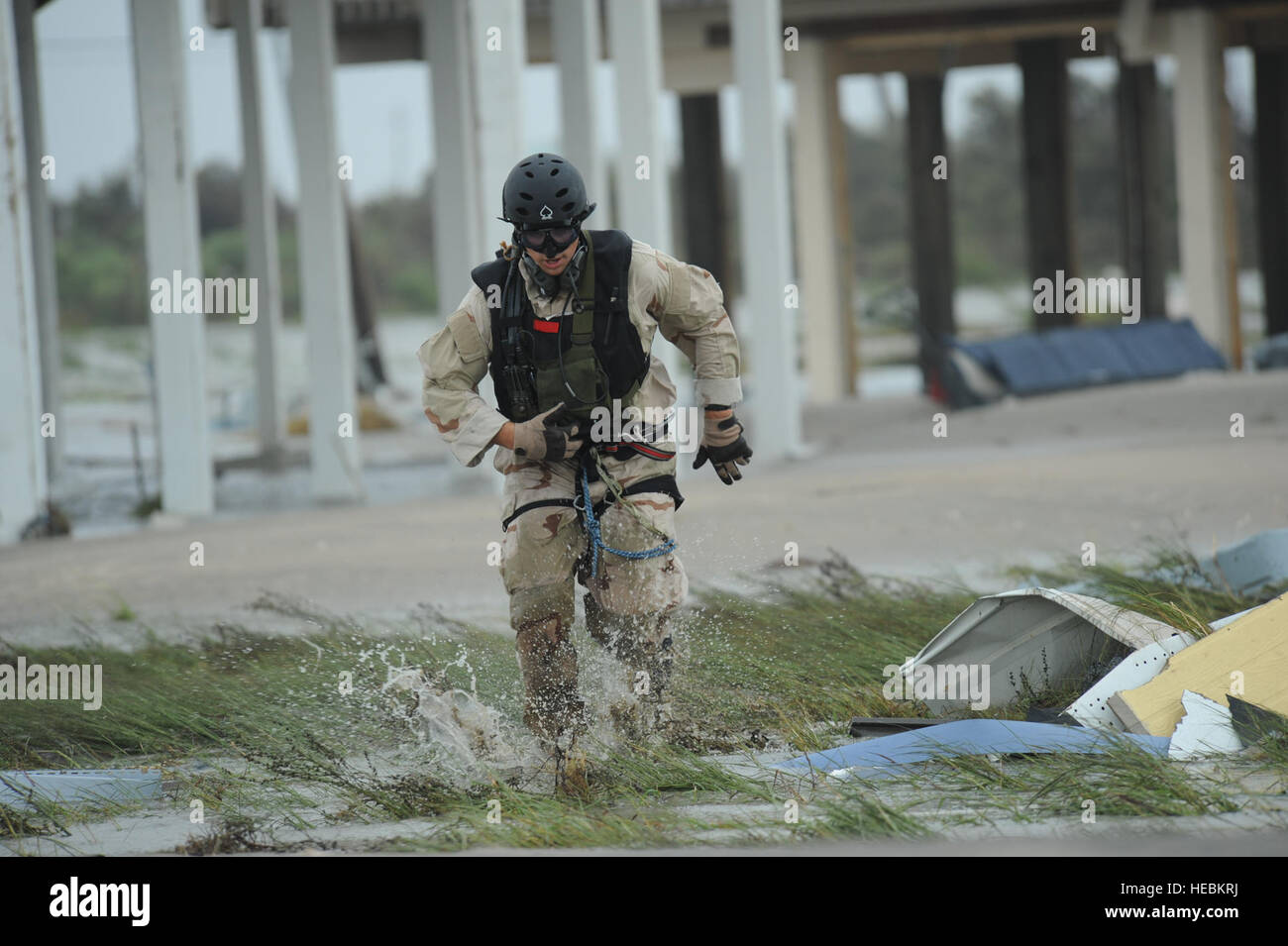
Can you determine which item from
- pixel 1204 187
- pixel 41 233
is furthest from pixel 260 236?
pixel 1204 187

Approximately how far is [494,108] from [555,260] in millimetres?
6174

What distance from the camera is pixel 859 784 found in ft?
13.9

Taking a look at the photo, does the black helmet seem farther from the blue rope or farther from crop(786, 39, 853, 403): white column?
crop(786, 39, 853, 403): white column

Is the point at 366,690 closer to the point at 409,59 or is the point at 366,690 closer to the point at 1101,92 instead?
the point at 409,59

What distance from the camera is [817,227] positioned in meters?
19.0

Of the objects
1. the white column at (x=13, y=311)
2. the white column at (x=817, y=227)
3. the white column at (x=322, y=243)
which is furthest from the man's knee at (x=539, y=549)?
the white column at (x=817, y=227)

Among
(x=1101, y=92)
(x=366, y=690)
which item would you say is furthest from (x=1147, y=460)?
(x=1101, y=92)

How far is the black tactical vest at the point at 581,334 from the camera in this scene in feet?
15.6

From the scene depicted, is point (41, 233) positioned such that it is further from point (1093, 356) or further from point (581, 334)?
point (581, 334)

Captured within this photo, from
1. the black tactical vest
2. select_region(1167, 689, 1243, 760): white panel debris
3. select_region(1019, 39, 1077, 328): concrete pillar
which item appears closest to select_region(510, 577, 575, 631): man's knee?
the black tactical vest

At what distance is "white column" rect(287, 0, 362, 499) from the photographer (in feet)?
40.5

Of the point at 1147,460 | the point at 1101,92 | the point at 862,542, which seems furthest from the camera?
the point at 1101,92
